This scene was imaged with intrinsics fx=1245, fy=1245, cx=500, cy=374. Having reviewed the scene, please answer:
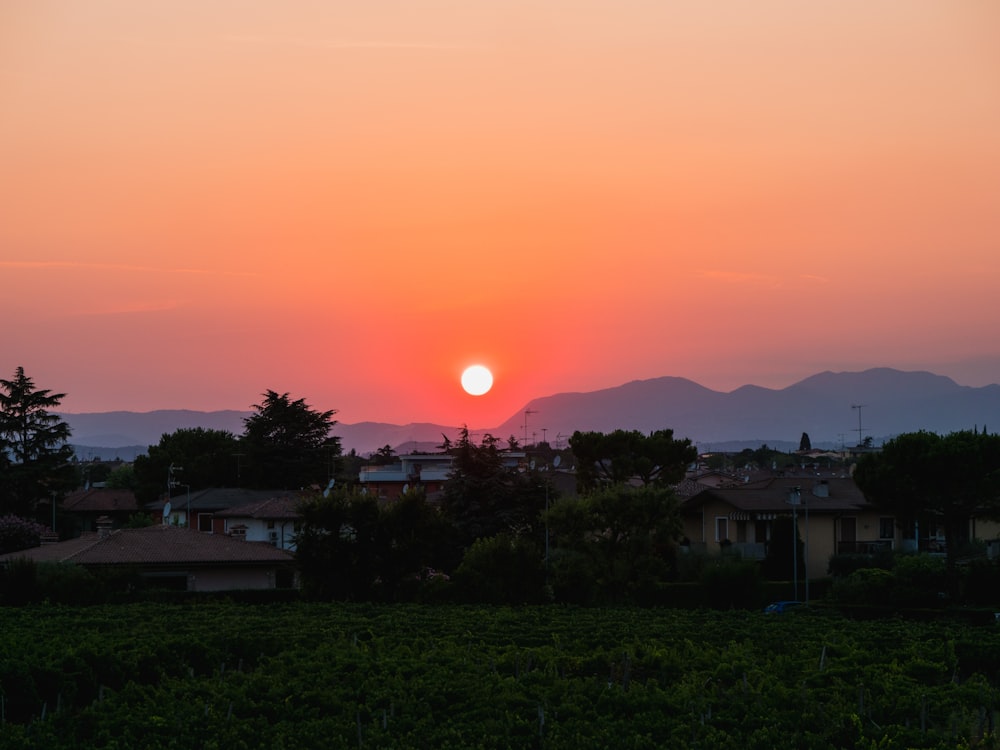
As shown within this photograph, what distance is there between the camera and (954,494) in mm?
51031

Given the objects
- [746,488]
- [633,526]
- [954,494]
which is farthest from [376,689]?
[746,488]

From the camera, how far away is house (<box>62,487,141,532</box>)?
304 ft

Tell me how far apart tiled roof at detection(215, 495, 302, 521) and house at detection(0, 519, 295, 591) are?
11.6 m

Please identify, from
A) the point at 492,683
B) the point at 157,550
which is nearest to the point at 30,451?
the point at 157,550

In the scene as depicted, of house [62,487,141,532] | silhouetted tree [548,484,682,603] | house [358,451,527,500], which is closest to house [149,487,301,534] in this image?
house [358,451,527,500]

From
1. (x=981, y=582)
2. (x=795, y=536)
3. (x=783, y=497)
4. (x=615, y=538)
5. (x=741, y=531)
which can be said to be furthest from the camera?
(x=783, y=497)

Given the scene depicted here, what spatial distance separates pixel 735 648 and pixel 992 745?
10.7m

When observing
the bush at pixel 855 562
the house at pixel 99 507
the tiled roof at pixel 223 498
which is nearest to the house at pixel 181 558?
the tiled roof at pixel 223 498

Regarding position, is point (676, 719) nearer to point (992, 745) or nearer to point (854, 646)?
point (992, 745)

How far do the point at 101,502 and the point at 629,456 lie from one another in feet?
149

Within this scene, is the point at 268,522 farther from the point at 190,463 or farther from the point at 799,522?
the point at 190,463

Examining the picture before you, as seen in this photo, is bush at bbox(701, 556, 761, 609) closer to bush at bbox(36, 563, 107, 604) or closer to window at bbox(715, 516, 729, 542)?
window at bbox(715, 516, 729, 542)

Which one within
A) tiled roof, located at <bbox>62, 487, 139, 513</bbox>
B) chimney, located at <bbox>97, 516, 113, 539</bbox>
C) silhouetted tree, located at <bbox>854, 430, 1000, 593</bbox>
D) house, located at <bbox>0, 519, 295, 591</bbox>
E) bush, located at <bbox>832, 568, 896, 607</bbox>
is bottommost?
bush, located at <bbox>832, 568, 896, 607</bbox>

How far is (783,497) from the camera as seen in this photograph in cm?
6444
